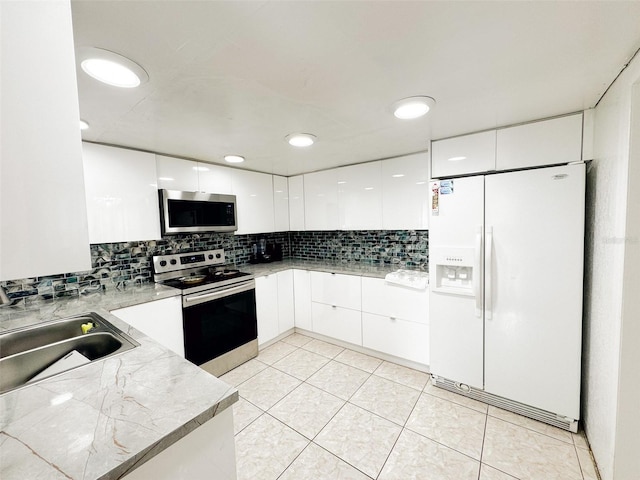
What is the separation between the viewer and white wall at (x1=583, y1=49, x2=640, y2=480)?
1.19 m

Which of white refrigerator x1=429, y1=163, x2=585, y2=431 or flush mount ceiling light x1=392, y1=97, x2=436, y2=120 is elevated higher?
flush mount ceiling light x1=392, y1=97, x2=436, y2=120

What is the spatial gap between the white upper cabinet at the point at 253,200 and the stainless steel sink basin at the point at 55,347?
1659 mm

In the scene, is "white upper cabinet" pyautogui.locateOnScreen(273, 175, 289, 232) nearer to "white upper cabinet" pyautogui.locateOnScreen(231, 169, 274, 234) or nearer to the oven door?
"white upper cabinet" pyautogui.locateOnScreen(231, 169, 274, 234)

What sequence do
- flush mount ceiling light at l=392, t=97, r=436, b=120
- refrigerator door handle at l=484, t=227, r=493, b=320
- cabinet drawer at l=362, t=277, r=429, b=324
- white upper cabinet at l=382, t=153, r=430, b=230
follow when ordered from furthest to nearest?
white upper cabinet at l=382, t=153, r=430, b=230
cabinet drawer at l=362, t=277, r=429, b=324
refrigerator door handle at l=484, t=227, r=493, b=320
flush mount ceiling light at l=392, t=97, r=436, b=120

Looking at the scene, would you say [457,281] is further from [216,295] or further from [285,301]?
[216,295]

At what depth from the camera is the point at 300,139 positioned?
1997 millimetres

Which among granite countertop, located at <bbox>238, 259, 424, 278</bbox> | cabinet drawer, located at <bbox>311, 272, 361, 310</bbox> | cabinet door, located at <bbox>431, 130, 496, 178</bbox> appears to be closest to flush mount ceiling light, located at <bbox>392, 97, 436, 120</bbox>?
cabinet door, located at <bbox>431, 130, 496, 178</bbox>

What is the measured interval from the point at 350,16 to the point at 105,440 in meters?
1.36

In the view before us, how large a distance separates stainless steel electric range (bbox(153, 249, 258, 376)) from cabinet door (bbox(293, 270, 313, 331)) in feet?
2.06

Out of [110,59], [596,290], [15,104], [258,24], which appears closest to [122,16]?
[110,59]

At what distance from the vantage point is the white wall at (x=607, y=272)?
46.7 inches

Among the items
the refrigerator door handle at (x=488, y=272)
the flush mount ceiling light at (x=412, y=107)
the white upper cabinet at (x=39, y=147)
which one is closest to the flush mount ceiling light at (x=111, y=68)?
the white upper cabinet at (x=39, y=147)

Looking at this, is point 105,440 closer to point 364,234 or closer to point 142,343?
point 142,343

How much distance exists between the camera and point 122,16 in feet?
2.63
